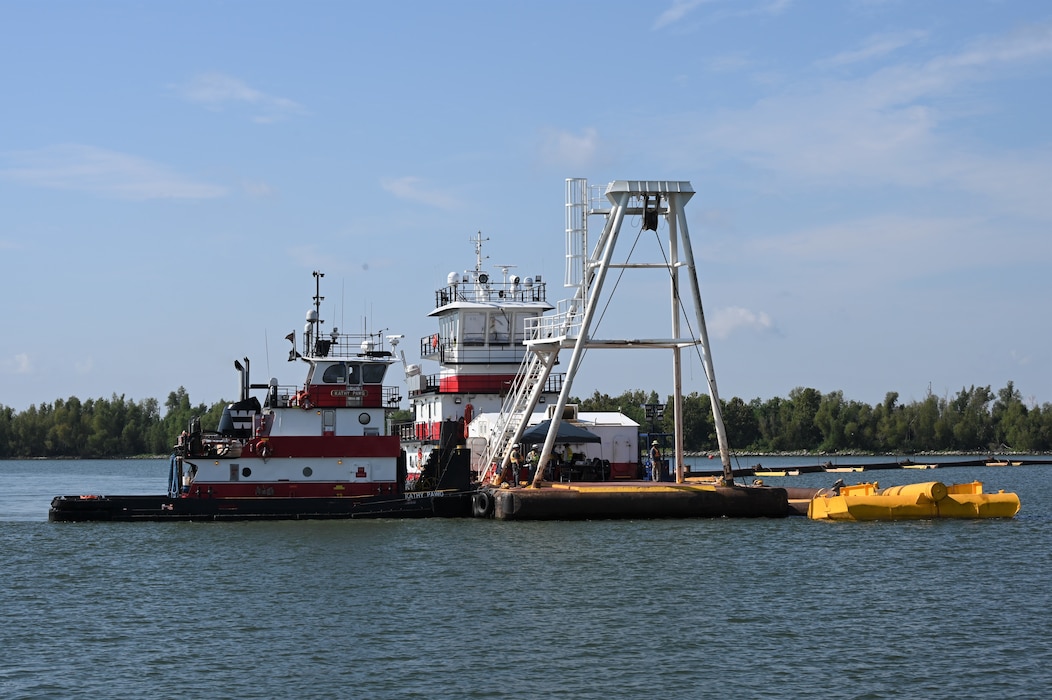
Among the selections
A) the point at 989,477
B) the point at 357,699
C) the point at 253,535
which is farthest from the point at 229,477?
the point at 989,477

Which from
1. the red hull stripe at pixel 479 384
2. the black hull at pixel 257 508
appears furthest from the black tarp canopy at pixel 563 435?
the red hull stripe at pixel 479 384

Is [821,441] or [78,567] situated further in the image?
[821,441]

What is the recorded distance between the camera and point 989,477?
279ft

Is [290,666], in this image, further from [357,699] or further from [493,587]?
[493,587]

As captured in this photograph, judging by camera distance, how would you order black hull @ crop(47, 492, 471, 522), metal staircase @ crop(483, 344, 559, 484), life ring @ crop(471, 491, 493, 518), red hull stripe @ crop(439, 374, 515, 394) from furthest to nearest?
red hull stripe @ crop(439, 374, 515, 394), metal staircase @ crop(483, 344, 559, 484), life ring @ crop(471, 491, 493, 518), black hull @ crop(47, 492, 471, 522)

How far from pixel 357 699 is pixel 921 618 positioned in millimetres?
11387

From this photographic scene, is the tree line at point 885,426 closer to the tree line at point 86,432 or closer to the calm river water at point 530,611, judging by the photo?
the tree line at point 86,432

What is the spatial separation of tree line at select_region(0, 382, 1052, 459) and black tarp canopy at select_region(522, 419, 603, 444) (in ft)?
316

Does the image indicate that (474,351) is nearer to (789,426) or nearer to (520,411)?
(520,411)

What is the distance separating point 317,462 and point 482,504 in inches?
200

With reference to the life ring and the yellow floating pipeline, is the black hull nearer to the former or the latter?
the life ring

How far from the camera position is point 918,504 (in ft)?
131

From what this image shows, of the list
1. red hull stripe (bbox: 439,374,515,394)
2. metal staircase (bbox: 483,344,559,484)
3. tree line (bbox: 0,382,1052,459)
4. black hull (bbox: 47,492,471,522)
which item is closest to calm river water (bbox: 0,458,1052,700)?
black hull (bbox: 47,492,471,522)

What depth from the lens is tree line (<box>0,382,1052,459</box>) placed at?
150750mm
